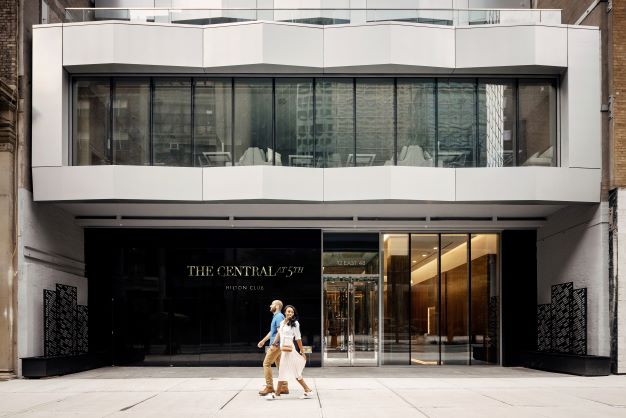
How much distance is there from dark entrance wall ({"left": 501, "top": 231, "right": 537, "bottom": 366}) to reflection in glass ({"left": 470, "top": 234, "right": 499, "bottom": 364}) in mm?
350

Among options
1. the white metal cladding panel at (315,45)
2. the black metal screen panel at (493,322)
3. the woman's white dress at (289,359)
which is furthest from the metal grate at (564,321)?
the woman's white dress at (289,359)

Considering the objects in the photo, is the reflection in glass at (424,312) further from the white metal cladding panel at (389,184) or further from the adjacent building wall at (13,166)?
the adjacent building wall at (13,166)

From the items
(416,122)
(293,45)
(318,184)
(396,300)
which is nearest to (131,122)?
(293,45)

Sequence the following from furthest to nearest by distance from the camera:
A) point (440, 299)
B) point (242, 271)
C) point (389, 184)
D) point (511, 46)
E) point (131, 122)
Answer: point (440, 299) < point (242, 271) < point (131, 122) < point (511, 46) < point (389, 184)

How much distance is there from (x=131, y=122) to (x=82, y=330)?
275 inches

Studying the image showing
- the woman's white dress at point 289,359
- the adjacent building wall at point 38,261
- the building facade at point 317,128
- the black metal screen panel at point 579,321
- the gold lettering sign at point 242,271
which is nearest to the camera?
the woman's white dress at point 289,359

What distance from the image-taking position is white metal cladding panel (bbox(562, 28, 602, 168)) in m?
20.8

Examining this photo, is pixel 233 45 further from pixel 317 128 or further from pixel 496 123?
pixel 496 123

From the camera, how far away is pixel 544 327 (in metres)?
24.0

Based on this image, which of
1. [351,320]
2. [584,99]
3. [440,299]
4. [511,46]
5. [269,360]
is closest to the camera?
[269,360]

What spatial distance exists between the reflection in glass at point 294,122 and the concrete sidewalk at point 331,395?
6.04 meters

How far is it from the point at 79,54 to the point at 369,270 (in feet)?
36.1

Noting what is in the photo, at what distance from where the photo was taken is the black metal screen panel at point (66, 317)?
22198 millimetres

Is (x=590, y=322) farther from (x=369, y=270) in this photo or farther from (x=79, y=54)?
(x=79, y=54)
